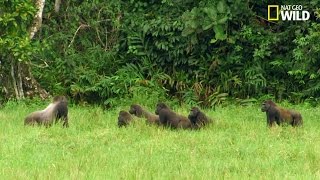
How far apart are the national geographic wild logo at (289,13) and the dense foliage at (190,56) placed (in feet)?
0.44

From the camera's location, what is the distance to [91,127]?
12781 millimetres

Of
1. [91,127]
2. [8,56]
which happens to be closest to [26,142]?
[91,127]

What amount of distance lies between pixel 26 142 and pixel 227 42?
7.38 m

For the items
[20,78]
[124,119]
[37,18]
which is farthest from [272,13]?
[124,119]

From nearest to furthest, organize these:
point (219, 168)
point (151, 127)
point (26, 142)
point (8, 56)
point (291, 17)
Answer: point (219, 168), point (26, 142), point (151, 127), point (8, 56), point (291, 17)

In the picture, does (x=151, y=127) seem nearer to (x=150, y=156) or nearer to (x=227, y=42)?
(x=150, y=156)

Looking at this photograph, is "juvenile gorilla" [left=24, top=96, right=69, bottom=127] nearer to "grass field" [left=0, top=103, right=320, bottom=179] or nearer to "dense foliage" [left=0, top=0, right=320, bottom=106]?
"grass field" [left=0, top=103, right=320, bottom=179]

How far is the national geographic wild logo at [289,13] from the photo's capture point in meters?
17.2

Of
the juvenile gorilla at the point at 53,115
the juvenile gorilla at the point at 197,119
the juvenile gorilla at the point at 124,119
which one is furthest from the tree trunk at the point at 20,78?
the juvenile gorilla at the point at 197,119

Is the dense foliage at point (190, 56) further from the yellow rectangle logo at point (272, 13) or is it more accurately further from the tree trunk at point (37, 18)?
the tree trunk at point (37, 18)

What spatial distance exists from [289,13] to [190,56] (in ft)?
Answer: 7.84

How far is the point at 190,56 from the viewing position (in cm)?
1783

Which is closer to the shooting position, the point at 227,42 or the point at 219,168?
the point at 219,168

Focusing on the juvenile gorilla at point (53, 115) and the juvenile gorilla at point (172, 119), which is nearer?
the juvenile gorilla at point (172, 119)
